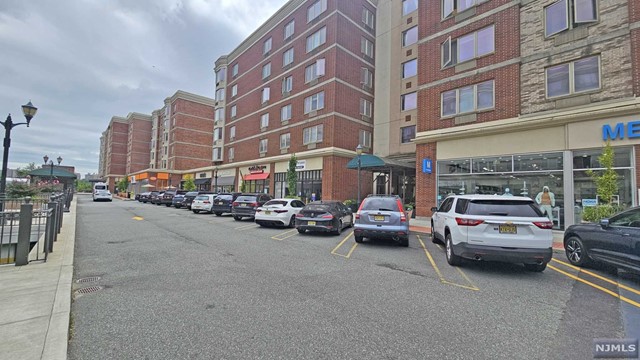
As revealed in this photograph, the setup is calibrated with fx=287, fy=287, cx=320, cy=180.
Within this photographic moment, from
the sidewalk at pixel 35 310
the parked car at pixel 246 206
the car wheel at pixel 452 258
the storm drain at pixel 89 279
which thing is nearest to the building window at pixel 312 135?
the parked car at pixel 246 206

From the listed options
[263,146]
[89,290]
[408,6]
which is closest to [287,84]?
[263,146]

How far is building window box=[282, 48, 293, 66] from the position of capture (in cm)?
3039

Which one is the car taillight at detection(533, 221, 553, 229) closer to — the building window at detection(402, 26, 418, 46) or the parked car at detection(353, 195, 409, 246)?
the parked car at detection(353, 195, 409, 246)

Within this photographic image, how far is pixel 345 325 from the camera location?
364 cm

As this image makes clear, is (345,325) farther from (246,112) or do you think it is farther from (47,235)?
(246,112)

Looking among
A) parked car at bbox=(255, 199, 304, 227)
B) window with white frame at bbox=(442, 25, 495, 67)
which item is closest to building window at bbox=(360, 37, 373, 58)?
window with white frame at bbox=(442, 25, 495, 67)

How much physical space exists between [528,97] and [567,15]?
3612 mm

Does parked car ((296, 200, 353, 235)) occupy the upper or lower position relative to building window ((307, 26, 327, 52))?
lower

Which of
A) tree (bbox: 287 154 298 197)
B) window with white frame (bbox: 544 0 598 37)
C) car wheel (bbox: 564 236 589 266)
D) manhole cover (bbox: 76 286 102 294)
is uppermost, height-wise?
window with white frame (bbox: 544 0 598 37)

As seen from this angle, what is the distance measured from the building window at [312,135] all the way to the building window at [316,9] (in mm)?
10919

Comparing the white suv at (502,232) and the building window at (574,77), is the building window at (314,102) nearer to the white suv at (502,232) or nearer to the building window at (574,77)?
the building window at (574,77)

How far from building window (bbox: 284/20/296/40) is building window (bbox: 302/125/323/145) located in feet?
36.9

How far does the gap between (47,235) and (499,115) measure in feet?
58.2

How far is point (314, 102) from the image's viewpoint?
2711cm
